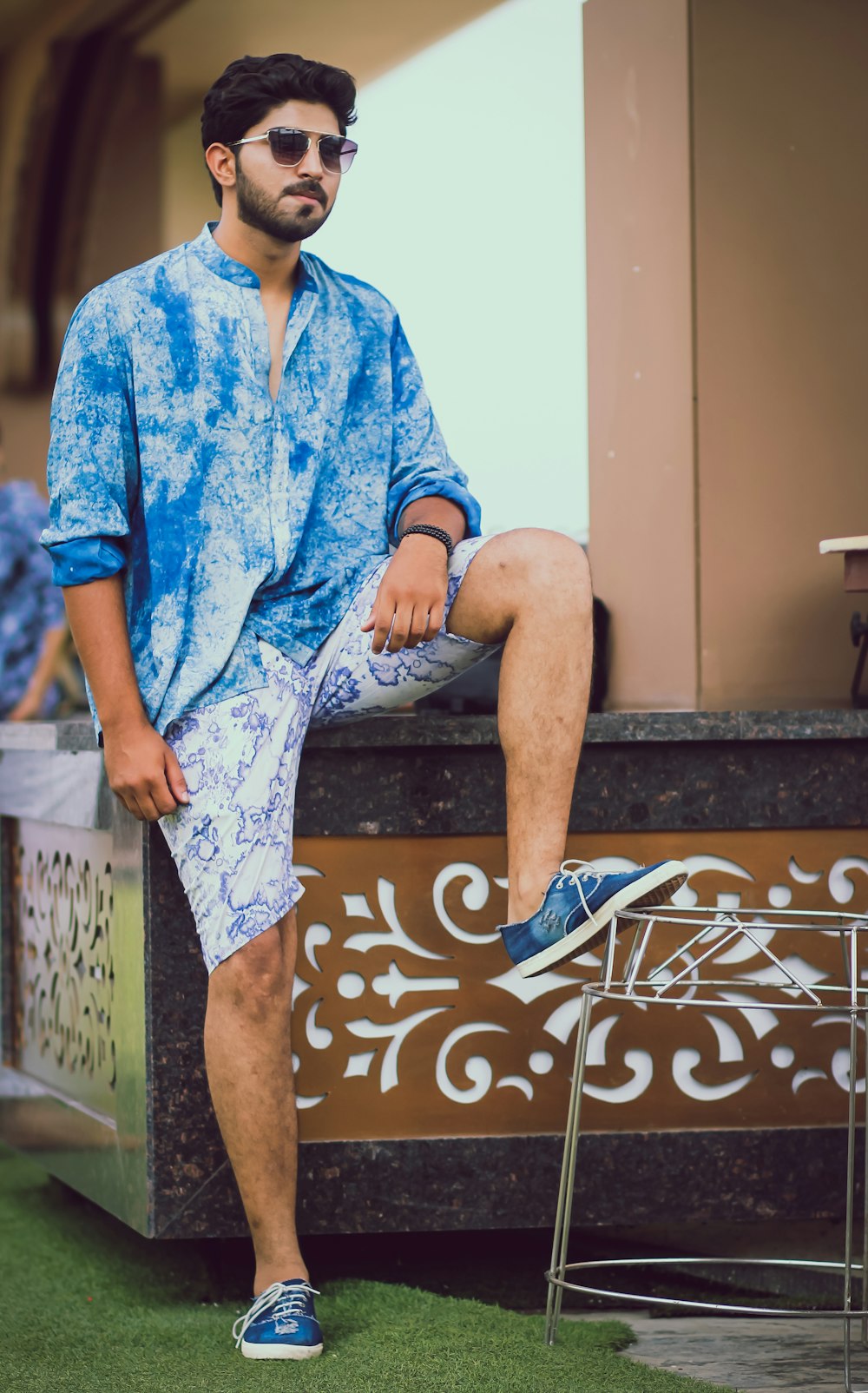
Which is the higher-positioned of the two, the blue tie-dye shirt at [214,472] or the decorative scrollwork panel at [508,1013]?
the blue tie-dye shirt at [214,472]

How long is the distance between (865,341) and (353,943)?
140cm

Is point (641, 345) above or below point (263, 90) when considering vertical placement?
below

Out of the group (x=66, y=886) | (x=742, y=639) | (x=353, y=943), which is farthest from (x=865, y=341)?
(x=66, y=886)

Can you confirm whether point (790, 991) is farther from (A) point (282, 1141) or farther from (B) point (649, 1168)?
(A) point (282, 1141)

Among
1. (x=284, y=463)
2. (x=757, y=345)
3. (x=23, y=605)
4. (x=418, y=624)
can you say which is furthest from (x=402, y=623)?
(x=23, y=605)

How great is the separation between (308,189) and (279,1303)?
1.34m

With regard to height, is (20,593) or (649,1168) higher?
(20,593)

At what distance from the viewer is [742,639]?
9.37ft

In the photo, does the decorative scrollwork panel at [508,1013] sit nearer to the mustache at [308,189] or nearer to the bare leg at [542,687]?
the bare leg at [542,687]

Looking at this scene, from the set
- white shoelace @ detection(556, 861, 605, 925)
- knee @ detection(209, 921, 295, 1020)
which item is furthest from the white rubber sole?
white shoelace @ detection(556, 861, 605, 925)

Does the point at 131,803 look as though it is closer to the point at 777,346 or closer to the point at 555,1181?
the point at 555,1181

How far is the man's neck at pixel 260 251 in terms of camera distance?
2207 mm

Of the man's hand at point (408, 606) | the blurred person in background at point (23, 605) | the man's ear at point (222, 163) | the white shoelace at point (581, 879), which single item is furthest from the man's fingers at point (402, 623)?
the blurred person in background at point (23, 605)

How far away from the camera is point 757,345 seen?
9.41ft
